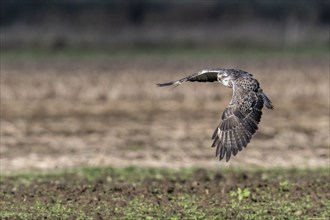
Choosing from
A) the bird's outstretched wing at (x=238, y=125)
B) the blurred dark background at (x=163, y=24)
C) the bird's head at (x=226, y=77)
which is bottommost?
the bird's outstretched wing at (x=238, y=125)

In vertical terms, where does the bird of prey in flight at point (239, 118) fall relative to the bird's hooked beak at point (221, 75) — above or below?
below

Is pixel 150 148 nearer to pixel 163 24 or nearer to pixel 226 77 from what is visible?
pixel 226 77

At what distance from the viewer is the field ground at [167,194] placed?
488 inches

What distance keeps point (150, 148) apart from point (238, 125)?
6.12m

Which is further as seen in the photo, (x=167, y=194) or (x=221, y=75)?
(x=167, y=194)

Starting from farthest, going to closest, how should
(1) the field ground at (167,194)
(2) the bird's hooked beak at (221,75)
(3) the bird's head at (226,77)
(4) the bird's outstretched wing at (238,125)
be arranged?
(2) the bird's hooked beak at (221,75), (3) the bird's head at (226,77), (1) the field ground at (167,194), (4) the bird's outstretched wing at (238,125)

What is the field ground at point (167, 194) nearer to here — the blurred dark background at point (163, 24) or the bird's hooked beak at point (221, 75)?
the bird's hooked beak at point (221, 75)

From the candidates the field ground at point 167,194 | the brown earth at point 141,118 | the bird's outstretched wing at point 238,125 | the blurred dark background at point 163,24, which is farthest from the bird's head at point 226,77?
the blurred dark background at point 163,24

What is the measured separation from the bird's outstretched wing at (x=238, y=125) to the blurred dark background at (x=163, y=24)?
37.6 metres

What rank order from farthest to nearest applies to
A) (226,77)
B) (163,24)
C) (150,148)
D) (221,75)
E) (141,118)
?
1. (163,24)
2. (141,118)
3. (150,148)
4. (221,75)
5. (226,77)

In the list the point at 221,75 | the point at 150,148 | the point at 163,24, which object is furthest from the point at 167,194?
the point at 163,24

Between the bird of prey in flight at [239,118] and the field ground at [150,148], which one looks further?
the field ground at [150,148]

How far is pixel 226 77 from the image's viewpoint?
12.9 m

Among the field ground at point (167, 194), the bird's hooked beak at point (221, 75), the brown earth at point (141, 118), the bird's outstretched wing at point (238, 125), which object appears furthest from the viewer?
the brown earth at point (141, 118)
